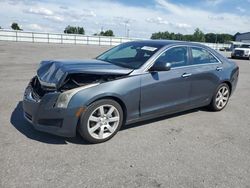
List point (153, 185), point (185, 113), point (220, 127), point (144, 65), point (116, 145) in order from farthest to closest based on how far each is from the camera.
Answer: point (185, 113)
point (220, 127)
point (144, 65)
point (116, 145)
point (153, 185)

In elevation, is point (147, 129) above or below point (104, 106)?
below

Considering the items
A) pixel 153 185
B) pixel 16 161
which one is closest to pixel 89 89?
pixel 16 161

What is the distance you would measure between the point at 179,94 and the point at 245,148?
4.77 feet

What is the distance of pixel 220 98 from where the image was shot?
231 inches

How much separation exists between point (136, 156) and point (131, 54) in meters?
2.10

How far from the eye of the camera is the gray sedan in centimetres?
364

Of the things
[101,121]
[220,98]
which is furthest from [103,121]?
[220,98]

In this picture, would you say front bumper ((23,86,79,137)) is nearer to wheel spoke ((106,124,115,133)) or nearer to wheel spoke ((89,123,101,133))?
wheel spoke ((89,123,101,133))

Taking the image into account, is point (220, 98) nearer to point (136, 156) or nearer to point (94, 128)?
point (136, 156)

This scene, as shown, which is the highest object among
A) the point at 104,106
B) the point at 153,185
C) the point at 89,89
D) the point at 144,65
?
the point at 144,65

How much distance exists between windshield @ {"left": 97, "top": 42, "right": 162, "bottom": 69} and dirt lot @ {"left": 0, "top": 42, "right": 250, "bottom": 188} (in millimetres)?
1149

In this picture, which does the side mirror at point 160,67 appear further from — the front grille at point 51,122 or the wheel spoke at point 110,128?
the front grille at point 51,122

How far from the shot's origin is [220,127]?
16.1 feet

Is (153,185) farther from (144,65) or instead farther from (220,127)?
(220,127)
